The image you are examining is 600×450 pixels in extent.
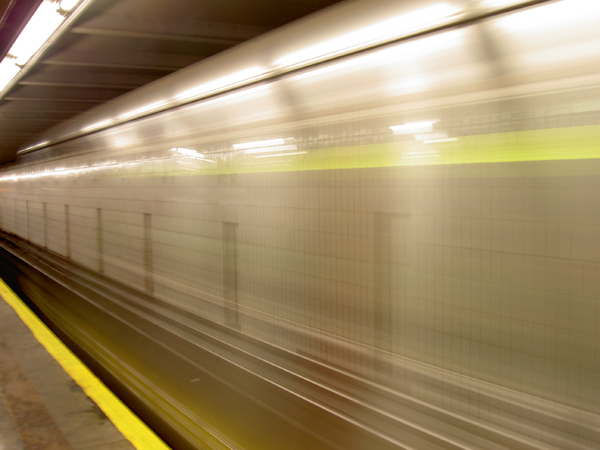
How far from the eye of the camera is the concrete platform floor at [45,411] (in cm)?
306

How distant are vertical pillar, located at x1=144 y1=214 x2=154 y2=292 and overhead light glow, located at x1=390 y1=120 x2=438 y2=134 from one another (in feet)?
13.6

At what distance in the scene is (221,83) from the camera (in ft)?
13.2

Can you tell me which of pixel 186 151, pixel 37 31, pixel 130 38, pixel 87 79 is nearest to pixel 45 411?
pixel 186 151

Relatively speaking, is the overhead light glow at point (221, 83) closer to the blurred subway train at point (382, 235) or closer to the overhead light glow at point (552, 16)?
the blurred subway train at point (382, 235)

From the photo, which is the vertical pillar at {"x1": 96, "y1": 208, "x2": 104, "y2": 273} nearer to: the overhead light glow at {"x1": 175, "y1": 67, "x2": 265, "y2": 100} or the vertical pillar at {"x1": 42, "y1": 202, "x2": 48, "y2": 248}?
the overhead light glow at {"x1": 175, "y1": 67, "x2": 265, "y2": 100}

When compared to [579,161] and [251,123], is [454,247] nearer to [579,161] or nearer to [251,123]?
[579,161]

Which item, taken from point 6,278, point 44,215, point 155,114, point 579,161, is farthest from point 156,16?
point 44,215

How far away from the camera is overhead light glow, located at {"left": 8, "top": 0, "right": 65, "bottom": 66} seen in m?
3.10

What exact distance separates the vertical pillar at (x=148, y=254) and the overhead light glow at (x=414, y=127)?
13.6 ft

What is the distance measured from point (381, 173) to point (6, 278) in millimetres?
10998

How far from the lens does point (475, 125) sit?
2.26 m

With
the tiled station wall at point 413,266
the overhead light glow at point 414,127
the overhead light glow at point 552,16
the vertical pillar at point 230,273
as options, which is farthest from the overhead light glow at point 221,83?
the overhead light glow at point 552,16

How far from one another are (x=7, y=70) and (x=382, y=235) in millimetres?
4058

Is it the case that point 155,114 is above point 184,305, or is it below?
above
